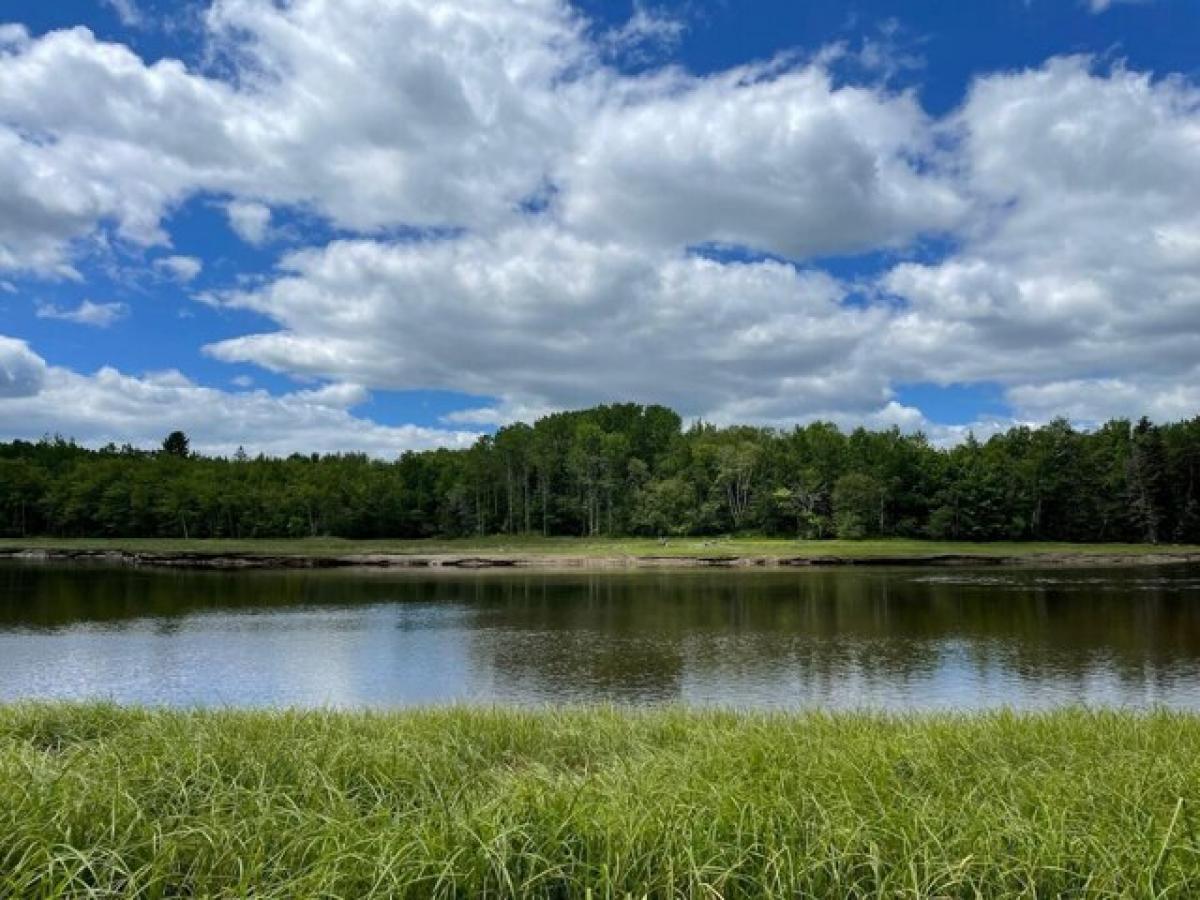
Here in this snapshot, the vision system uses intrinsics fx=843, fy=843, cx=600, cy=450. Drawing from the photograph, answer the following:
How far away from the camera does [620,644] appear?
3409 cm

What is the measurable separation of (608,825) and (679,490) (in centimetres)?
11793

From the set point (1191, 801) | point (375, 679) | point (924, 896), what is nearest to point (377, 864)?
point (924, 896)

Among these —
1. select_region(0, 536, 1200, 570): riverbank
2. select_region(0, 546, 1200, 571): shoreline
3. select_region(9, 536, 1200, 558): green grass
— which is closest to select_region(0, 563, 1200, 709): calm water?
select_region(0, 546, 1200, 571): shoreline

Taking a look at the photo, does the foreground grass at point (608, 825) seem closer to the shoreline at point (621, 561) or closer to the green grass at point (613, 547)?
the shoreline at point (621, 561)

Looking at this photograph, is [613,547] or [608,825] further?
[613,547]

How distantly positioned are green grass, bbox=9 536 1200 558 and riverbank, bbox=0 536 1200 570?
0.40ft

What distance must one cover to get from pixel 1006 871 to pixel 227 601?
55401mm

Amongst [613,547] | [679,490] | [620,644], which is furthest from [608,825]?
[679,490]

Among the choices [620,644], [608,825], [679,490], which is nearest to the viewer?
[608,825]

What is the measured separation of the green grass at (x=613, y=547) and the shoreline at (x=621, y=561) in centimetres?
128

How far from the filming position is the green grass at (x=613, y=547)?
92625 millimetres

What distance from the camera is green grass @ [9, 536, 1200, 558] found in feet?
304

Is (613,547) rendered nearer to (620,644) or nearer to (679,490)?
(679,490)

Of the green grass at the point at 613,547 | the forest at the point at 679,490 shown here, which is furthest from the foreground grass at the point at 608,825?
the forest at the point at 679,490
